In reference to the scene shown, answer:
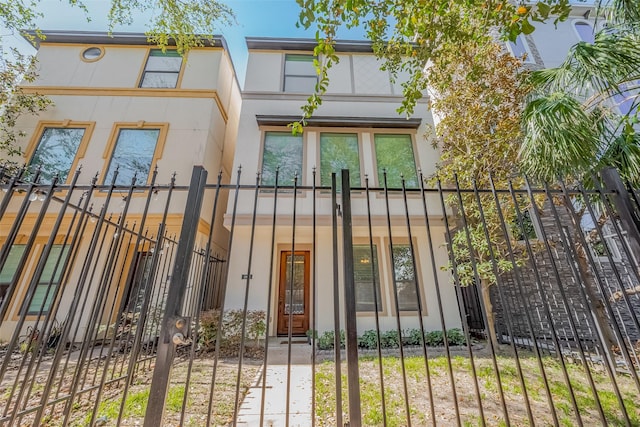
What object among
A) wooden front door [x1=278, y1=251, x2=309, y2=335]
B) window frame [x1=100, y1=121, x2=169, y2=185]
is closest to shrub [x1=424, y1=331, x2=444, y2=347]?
wooden front door [x1=278, y1=251, x2=309, y2=335]

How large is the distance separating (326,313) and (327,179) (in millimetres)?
3855

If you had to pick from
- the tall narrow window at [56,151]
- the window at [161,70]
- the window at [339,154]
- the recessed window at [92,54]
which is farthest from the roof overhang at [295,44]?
the tall narrow window at [56,151]

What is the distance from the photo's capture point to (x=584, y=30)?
1114 centimetres

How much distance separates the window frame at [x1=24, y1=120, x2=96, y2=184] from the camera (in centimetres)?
791

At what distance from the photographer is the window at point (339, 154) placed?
27.1ft

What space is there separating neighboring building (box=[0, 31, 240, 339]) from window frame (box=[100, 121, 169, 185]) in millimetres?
27

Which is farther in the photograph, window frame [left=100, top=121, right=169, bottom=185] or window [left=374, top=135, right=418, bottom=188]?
window [left=374, top=135, right=418, bottom=188]

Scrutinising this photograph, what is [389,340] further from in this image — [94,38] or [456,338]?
[94,38]

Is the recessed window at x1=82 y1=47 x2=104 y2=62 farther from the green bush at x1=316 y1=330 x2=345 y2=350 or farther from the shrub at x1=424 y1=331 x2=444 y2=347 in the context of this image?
the shrub at x1=424 y1=331 x2=444 y2=347

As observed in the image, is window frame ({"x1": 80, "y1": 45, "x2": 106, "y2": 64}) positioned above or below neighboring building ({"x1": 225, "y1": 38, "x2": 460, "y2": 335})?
above

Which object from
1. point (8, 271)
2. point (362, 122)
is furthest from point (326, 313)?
point (8, 271)

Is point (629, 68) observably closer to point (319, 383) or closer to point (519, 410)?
point (519, 410)

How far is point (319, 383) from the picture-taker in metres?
3.90

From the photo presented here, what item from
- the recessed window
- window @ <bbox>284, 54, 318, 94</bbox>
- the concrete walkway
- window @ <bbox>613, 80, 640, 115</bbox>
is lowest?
the concrete walkway
